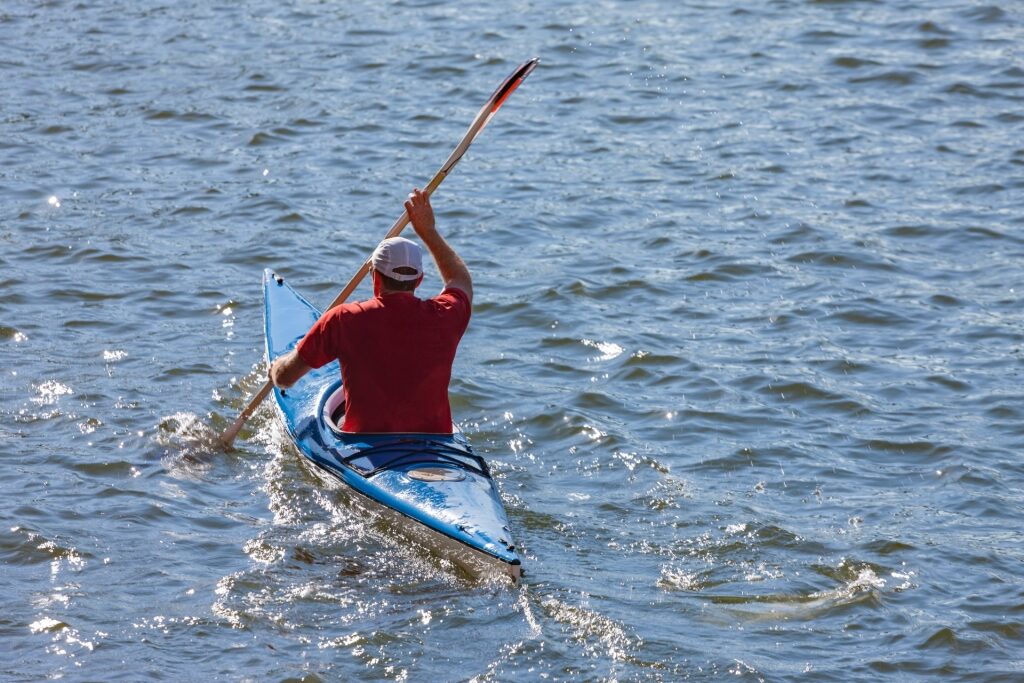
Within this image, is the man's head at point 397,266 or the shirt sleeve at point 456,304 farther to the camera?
the shirt sleeve at point 456,304

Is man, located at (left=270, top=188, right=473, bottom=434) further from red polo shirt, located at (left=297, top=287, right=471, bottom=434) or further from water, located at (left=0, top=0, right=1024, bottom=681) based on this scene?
water, located at (left=0, top=0, right=1024, bottom=681)

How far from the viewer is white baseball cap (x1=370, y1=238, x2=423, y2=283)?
6719 millimetres

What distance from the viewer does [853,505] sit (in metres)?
7.40

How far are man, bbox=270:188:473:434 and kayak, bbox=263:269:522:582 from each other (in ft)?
0.39

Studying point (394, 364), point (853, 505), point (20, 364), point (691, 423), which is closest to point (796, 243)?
point (691, 423)

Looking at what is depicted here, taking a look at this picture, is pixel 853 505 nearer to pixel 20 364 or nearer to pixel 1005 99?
pixel 20 364

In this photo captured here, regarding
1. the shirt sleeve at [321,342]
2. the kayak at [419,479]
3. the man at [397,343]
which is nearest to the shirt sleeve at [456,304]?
the man at [397,343]

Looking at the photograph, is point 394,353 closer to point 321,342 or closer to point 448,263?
point 321,342

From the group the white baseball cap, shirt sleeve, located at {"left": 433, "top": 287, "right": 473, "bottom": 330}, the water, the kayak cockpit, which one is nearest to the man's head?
the white baseball cap

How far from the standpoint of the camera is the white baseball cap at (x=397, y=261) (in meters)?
6.72

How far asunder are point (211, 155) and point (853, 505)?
7433 mm

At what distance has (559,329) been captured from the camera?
9742 mm

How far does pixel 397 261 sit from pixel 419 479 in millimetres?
1044

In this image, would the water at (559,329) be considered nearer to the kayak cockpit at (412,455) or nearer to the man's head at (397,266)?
the kayak cockpit at (412,455)
